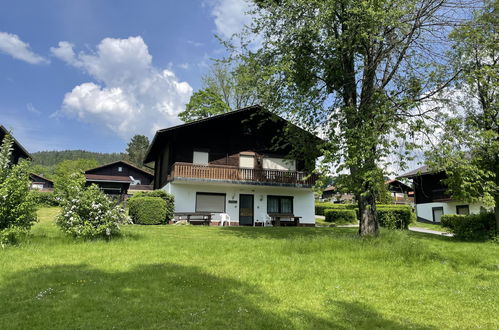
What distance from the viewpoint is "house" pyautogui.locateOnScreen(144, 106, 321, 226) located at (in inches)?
836

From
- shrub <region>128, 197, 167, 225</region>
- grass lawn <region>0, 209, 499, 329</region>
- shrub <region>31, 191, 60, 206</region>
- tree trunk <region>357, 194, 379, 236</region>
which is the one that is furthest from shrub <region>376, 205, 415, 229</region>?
shrub <region>31, 191, 60, 206</region>

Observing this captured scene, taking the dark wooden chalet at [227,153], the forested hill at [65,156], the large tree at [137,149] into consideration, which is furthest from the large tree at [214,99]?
the forested hill at [65,156]

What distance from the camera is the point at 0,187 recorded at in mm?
8922

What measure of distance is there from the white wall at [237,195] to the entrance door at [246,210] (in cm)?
28

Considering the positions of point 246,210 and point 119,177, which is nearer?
point 246,210

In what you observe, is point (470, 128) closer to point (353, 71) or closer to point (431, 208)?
point (353, 71)

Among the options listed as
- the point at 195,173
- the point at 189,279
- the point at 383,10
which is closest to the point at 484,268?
the point at 189,279

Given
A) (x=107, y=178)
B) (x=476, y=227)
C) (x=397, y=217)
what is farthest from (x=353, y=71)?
(x=107, y=178)

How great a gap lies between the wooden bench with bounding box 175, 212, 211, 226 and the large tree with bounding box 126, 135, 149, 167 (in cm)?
6148

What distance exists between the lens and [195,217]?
20969 mm

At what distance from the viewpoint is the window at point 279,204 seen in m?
23.3

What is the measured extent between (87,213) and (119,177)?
1527 inches

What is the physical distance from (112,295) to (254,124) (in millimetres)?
19670

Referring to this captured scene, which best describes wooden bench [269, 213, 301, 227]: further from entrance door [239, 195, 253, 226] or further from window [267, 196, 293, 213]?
entrance door [239, 195, 253, 226]
